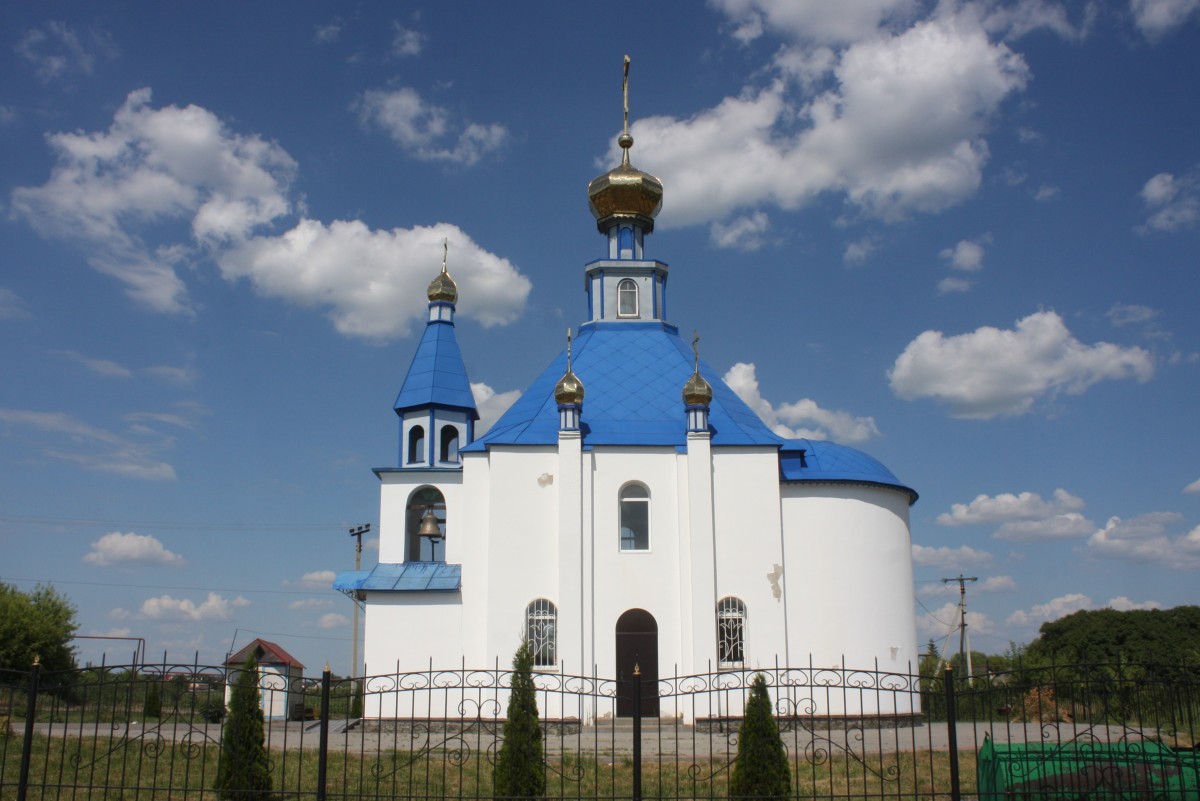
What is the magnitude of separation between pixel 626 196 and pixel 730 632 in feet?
32.8

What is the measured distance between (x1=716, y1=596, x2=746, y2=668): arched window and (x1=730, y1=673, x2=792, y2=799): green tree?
7.71 m

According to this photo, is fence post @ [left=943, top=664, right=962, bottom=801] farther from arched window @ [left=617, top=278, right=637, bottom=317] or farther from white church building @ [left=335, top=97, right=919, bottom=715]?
arched window @ [left=617, top=278, right=637, bottom=317]

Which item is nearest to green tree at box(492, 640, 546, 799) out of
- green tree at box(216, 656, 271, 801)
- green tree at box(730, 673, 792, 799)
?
green tree at box(730, 673, 792, 799)

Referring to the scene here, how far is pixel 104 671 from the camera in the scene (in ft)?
26.7

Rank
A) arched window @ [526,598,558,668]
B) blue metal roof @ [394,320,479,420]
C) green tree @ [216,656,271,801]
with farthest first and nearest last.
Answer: blue metal roof @ [394,320,479,420] → arched window @ [526,598,558,668] → green tree @ [216,656,271,801]

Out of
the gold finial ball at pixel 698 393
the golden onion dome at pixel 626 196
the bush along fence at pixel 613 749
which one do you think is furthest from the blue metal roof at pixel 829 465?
the golden onion dome at pixel 626 196

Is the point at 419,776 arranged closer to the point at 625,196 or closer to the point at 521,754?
the point at 521,754

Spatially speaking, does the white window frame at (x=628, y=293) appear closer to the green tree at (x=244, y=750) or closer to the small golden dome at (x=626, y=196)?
the small golden dome at (x=626, y=196)

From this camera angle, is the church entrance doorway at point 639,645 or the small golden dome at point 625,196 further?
the small golden dome at point 625,196

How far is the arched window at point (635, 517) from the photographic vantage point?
17.7m

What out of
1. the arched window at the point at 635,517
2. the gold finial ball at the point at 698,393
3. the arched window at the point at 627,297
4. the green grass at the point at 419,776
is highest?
the arched window at the point at 627,297

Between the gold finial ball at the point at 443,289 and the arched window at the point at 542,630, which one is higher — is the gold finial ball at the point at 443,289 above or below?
above

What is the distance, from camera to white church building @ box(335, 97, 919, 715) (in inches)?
666

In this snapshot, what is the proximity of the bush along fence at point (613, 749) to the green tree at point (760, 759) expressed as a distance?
0.01 m
